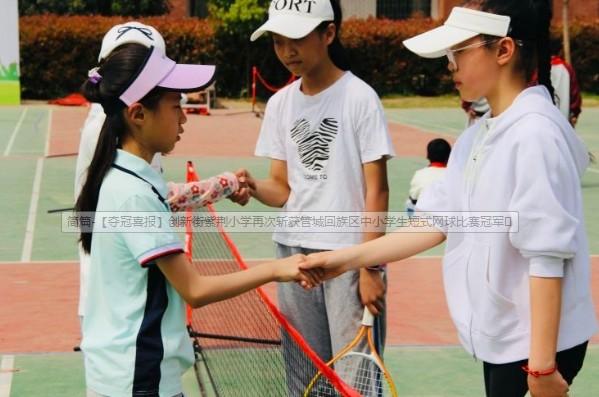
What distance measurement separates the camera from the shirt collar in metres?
3.16

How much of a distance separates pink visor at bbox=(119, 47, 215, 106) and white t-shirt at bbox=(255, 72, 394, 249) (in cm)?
123

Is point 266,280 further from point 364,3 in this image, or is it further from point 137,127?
point 364,3

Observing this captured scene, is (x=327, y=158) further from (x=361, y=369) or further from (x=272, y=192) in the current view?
(x=361, y=369)

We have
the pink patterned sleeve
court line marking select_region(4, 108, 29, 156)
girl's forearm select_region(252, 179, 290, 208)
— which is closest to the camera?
the pink patterned sleeve

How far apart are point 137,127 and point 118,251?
376 mm

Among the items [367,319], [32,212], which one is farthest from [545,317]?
[32,212]

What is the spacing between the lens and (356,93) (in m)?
4.42

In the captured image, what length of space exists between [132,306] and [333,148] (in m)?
1.54

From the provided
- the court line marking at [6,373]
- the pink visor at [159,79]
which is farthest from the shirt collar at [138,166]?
the court line marking at [6,373]

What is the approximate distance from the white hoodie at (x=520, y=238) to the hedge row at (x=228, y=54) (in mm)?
26233

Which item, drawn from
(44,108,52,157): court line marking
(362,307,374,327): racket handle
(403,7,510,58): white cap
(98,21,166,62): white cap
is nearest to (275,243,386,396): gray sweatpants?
(362,307,374,327): racket handle

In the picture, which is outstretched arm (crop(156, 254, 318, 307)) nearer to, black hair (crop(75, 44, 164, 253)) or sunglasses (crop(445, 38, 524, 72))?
black hair (crop(75, 44, 164, 253))

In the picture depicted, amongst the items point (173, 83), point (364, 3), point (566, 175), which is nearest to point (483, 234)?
point (566, 175)

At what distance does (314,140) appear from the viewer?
446cm
